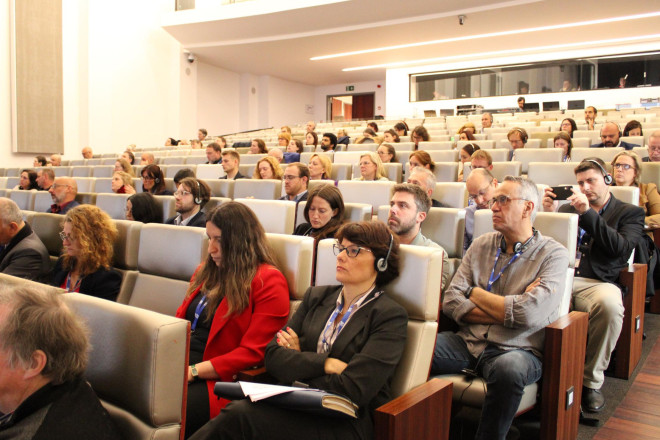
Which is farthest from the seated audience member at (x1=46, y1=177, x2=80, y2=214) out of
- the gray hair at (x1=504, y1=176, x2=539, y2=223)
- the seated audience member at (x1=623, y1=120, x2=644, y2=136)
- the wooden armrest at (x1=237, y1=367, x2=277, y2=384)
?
the seated audience member at (x1=623, y1=120, x2=644, y2=136)

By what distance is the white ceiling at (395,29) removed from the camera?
9531 mm

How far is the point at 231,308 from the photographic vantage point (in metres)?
1.67

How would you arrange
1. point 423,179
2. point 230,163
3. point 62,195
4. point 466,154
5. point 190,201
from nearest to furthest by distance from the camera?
1. point 423,179
2. point 190,201
3. point 62,195
4. point 466,154
5. point 230,163

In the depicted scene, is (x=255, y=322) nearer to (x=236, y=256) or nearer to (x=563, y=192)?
(x=236, y=256)

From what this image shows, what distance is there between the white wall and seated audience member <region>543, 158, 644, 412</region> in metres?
13.8

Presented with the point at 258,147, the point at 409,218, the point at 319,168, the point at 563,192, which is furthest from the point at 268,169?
the point at 563,192

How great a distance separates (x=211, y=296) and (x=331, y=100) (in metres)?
16.7

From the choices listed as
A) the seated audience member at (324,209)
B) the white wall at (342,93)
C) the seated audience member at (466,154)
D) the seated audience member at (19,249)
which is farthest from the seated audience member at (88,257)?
the white wall at (342,93)

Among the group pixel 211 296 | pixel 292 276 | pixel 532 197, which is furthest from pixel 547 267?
pixel 211 296

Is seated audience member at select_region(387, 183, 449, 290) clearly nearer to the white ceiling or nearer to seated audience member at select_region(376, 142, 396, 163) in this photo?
seated audience member at select_region(376, 142, 396, 163)

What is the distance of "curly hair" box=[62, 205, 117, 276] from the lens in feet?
7.18

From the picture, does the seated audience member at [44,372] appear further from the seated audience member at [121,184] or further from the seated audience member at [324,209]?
the seated audience member at [121,184]

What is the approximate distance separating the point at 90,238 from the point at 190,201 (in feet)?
2.87

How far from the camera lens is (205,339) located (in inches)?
70.3
